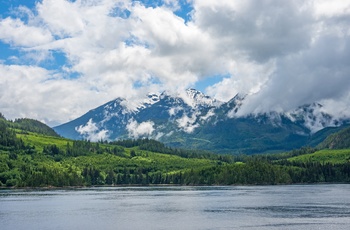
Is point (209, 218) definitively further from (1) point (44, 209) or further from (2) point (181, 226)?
(1) point (44, 209)

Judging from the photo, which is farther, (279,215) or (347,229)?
(279,215)

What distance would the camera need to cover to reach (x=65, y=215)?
486ft

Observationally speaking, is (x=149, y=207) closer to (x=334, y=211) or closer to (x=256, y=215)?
(x=256, y=215)

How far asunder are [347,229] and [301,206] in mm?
60889

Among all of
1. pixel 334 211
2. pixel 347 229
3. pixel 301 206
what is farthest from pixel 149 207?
pixel 347 229

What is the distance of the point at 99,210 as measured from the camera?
164m

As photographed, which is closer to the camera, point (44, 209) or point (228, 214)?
point (228, 214)

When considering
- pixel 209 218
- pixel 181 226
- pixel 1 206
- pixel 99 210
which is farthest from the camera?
pixel 1 206

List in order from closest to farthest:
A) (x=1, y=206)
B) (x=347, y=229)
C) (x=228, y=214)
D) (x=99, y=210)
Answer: (x=347, y=229)
(x=228, y=214)
(x=99, y=210)
(x=1, y=206)

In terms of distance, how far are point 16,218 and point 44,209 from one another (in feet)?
89.9

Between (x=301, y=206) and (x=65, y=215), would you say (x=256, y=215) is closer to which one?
(x=301, y=206)

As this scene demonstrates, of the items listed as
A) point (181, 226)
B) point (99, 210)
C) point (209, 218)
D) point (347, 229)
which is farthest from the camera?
point (99, 210)

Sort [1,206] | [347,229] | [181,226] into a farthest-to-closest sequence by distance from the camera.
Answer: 1. [1,206]
2. [181,226]
3. [347,229]

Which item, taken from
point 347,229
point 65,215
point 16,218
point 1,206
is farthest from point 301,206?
point 1,206
